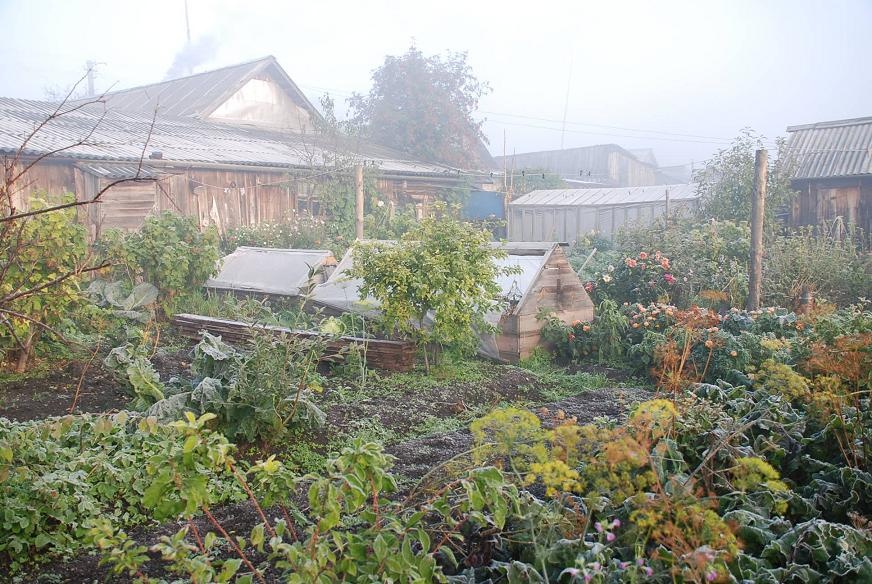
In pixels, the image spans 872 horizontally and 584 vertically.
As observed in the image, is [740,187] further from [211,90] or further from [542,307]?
[211,90]

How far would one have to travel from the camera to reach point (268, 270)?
1011 centimetres

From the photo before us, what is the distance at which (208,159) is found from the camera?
15.4 meters

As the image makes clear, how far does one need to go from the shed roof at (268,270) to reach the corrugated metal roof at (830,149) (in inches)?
449

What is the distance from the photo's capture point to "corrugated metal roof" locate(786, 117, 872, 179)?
50.7ft

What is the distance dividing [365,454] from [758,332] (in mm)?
6218

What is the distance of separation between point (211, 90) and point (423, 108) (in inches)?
317

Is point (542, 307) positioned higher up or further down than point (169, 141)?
further down

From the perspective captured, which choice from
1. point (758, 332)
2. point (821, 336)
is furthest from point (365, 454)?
point (758, 332)

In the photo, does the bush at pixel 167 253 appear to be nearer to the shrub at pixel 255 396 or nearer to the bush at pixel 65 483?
the shrub at pixel 255 396

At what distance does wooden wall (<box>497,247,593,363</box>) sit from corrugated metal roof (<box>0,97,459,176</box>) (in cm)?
808

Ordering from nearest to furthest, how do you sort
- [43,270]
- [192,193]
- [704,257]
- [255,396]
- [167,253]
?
[255,396], [43,270], [167,253], [704,257], [192,193]

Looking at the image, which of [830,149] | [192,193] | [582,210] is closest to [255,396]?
[192,193]

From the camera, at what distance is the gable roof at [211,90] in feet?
73.9

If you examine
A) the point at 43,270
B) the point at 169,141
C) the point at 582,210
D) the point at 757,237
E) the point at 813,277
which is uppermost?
the point at 169,141
